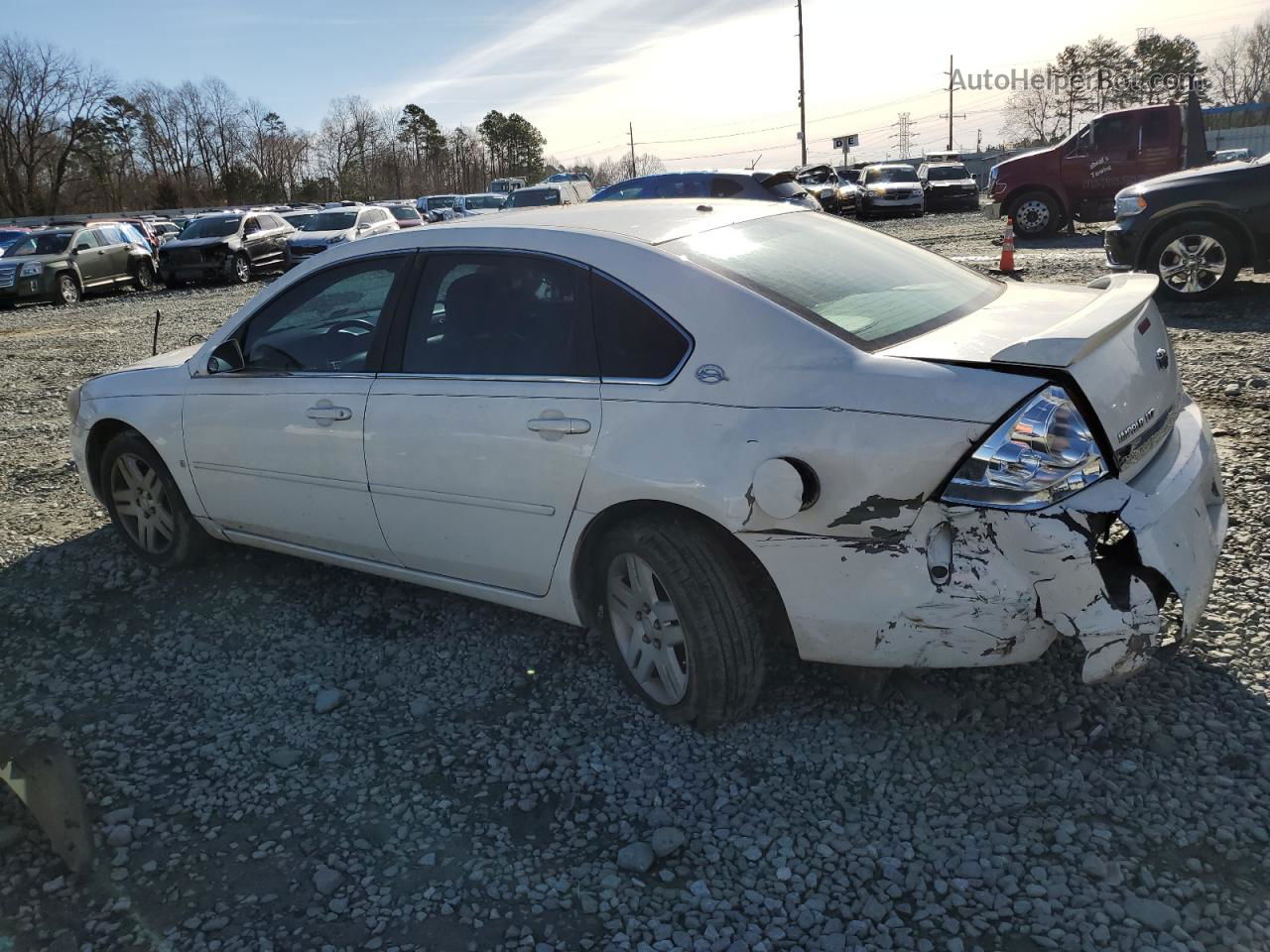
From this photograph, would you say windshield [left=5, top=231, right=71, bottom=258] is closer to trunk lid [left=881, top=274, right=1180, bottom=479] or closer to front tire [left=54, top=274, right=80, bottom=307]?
front tire [left=54, top=274, right=80, bottom=307]

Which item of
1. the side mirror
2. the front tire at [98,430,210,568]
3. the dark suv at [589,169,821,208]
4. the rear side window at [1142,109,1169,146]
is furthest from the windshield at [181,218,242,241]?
the side mirror

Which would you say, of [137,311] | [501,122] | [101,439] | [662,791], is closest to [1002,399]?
[662,791]

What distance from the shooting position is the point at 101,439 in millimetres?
4801

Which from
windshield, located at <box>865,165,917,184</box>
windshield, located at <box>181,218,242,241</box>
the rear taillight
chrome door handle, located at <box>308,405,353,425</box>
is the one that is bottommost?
the rear taillight

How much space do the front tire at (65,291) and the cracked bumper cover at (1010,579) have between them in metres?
22.2

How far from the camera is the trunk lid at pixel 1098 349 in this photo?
98.3 inches

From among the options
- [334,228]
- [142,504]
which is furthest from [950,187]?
[142,504]

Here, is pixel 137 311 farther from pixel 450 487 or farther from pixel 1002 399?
pixel 1002 399

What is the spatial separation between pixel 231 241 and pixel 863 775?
74.2 ft

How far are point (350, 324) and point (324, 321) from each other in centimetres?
19

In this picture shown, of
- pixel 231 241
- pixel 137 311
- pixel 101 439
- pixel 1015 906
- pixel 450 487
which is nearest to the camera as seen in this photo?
pixel 1015 906

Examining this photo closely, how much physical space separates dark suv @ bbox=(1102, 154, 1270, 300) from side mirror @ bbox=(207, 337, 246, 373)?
8.56 meters

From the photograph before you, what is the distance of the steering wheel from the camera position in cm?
394

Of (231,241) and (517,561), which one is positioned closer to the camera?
(517,561)
